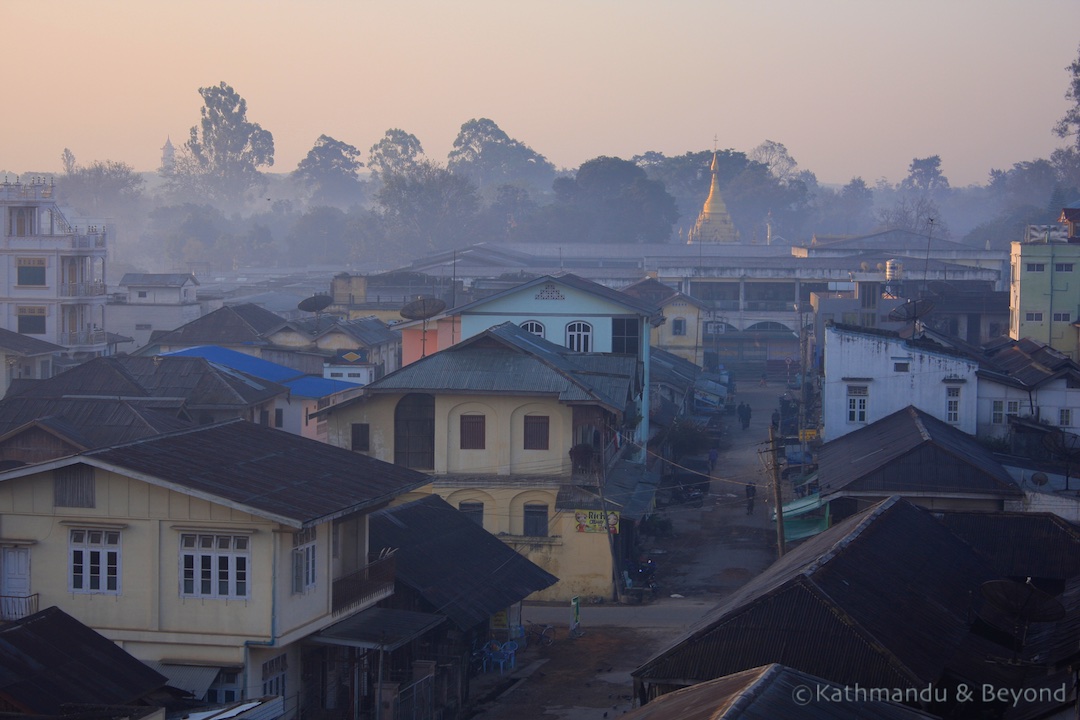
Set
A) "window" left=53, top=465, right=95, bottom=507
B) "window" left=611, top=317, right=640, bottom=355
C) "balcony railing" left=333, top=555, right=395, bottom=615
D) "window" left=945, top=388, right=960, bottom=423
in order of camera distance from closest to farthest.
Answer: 1. "window" left=53, top=465, right=95, bottom=507
2. "balcony railing" left=333, top=555, right=395, bottom=615
3. "window" left=945, top=388, right=960, bottom=423
4. "window" left=611, top=317, right=640, bottom=355

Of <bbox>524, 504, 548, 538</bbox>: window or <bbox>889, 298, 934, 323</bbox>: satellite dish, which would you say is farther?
<bbox>889, 298, 934, 323</bbox>: satellite dish

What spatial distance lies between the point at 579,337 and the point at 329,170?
10964cm

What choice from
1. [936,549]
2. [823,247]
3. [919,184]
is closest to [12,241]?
[936,549]

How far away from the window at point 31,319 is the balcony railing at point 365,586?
30.7 meters

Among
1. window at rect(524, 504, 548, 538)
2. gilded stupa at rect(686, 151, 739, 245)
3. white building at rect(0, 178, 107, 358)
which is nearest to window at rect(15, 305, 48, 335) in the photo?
white building at rect(0, 178, 107, 358)

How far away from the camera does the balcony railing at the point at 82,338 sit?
43156mm

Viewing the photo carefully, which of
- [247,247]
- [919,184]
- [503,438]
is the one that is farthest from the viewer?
[919,184]

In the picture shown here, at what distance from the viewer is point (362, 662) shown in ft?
51.6

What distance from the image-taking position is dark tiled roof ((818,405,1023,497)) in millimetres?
22828

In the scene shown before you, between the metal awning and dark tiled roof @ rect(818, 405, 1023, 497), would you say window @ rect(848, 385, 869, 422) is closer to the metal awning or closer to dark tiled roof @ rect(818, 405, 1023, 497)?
dark tiled roof @ rect(818, 405, 1023, 497)

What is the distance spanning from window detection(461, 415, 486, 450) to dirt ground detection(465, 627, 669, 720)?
4.63 meters

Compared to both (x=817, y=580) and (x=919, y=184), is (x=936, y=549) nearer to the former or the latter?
(x=817, y=580)

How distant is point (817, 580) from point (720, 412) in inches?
1192

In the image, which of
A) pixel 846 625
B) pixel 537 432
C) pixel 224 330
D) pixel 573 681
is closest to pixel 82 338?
pixel 224 330
